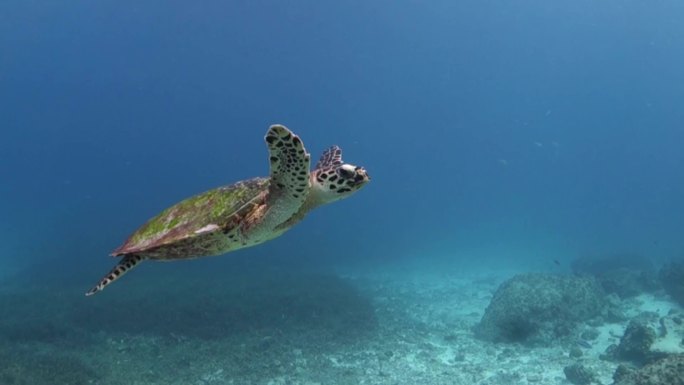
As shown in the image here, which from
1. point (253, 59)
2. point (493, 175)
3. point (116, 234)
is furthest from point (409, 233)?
point (493, 175)

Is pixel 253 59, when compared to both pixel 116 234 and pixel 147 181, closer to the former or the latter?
pixel 147 181

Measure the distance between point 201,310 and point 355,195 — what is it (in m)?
50.5

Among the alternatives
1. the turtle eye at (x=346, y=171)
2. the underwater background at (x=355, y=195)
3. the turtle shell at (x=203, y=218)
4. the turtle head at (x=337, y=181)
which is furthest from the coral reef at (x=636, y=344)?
the turtle shell at (x=203, y=218)

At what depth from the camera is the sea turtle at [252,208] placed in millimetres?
3844

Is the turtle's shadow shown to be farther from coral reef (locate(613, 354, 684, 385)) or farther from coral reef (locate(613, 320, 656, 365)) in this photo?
coral reef (locate(613, 354, 684, 385))

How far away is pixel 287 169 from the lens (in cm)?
383

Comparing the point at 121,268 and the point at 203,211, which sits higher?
the point at 203,211

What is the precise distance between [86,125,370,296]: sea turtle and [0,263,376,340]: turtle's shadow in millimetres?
9172

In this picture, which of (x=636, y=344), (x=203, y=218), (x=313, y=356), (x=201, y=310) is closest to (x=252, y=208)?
(x=203, y=218)

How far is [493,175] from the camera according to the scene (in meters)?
142

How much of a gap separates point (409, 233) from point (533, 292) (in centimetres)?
4011

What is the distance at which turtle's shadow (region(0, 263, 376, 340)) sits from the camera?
45.9ft

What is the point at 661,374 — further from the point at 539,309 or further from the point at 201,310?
the point at 201,310

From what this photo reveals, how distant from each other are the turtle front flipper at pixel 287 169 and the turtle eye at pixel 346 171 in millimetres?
344
